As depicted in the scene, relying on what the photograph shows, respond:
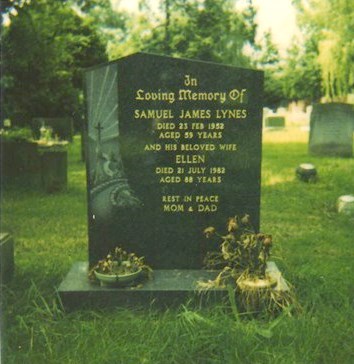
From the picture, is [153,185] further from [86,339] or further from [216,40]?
[216,40]

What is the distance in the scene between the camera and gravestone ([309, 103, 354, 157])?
14289 millimetres

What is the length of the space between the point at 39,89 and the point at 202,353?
12135mm

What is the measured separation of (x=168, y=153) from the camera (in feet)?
15.0

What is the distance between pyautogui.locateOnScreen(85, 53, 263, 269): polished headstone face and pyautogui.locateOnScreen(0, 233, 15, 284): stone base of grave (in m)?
0.82

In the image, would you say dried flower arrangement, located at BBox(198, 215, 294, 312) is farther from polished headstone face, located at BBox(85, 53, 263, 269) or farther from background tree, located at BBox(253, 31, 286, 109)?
background tree, located at BBox(253, 31, 286, 109)

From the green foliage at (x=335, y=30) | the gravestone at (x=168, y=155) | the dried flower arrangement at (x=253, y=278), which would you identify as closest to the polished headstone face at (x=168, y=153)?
the gravestone at (x=168, y=155)

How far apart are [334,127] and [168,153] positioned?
35.3ft

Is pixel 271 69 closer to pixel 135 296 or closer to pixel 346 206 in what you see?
pixel 346 206

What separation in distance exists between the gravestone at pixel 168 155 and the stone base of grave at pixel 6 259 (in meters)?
0.67

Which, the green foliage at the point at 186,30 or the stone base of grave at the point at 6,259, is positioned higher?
the green foliage at the point at 186,30

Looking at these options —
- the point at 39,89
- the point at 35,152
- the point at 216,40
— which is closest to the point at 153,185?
the point at 35,152

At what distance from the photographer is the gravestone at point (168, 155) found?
4512 mm

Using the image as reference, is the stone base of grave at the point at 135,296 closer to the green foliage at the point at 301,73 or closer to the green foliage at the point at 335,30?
the green foliage at the point at 335,30

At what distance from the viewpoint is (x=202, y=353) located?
11.4ft
